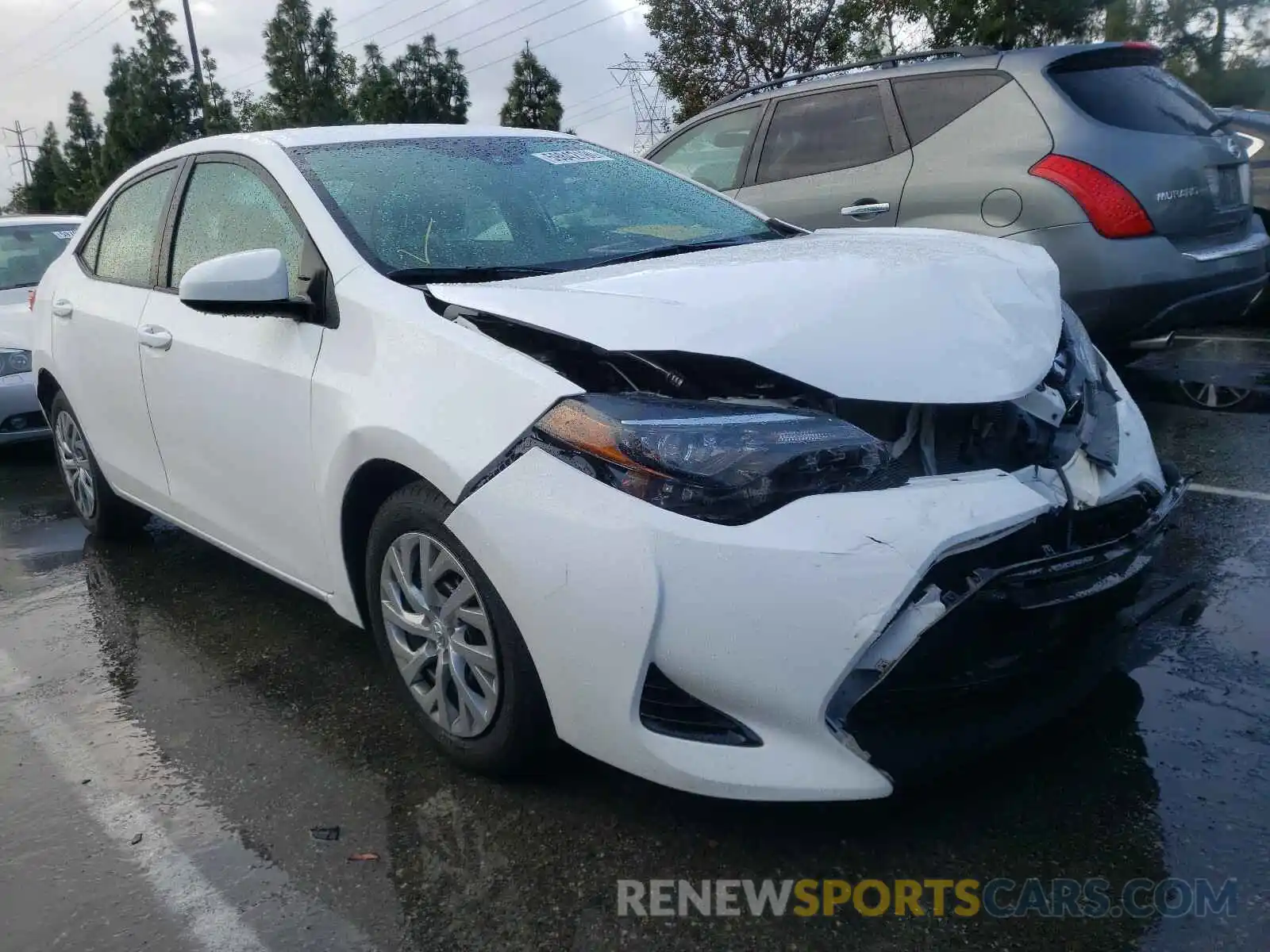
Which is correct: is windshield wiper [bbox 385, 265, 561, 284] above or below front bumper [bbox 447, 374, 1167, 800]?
above

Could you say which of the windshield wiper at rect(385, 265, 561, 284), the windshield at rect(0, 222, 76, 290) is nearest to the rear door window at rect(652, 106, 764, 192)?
the windshield wiper at rect(385, 265, 561, 284)

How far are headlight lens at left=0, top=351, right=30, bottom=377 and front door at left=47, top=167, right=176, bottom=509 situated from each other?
97.3 inches

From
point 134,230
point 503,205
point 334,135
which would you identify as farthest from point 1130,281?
point 134,230

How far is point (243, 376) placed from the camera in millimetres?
3289

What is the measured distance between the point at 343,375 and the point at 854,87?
162 inches

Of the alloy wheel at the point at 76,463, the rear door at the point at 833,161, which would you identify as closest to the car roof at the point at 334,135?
the alloy wheel at the point at 76,463

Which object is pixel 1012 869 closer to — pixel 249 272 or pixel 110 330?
pixel 249 272

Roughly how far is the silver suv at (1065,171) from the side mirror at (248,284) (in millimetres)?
3385

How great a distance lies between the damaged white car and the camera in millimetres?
2139

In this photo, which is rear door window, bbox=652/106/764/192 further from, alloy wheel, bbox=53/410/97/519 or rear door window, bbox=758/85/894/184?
alloy wheel, bbox=53/410/97/519

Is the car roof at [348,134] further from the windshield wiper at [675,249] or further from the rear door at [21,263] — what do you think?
the rear door at [21,263]

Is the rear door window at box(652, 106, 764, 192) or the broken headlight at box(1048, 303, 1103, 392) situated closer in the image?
the broken headlight at box(1048, 303, 1103, 392)

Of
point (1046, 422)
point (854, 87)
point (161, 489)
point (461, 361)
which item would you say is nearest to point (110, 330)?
point (161, 489)

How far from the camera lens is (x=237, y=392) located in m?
3.33
